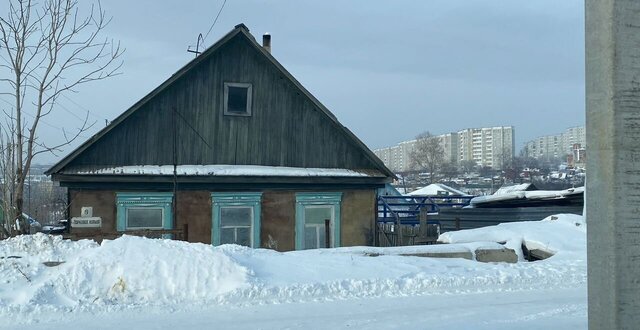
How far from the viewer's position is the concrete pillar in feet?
13.2

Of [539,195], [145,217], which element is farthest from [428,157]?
[145,217]

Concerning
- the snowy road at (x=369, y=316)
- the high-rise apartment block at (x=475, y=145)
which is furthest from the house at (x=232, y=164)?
the high-rise apartment block at (x=475, y=145)

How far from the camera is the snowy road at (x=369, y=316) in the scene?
720cm

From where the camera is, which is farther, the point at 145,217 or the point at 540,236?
the point at 145,217

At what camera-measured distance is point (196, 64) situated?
16.6 metres

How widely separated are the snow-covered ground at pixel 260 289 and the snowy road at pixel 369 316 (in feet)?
0.04

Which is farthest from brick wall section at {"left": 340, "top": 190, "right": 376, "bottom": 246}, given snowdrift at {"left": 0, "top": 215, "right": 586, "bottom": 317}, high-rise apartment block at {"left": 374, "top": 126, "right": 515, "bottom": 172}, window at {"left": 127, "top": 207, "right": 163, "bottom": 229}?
high-rise apartment block at {"left": 374, "top": 126, "right": 515, "bottom": 172}

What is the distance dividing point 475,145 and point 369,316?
11328 centimetres

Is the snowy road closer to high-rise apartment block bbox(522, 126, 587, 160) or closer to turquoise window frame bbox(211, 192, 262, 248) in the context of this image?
turquoise window frame bbox(211, 192, 262, 248)

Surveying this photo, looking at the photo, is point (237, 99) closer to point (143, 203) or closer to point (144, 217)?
point (143, 203)

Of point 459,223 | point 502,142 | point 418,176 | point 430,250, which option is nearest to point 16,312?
point 430,250

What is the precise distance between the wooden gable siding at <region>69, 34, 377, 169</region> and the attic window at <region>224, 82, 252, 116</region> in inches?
6.5

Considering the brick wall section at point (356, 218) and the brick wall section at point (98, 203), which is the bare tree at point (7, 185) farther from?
the brick wall section at point (356, 218)

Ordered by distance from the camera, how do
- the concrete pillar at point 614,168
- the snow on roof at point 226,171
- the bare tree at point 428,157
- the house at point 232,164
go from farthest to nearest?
the bare tree at point 428,157 < the house at point 232,164 < the snow on roof at point 226,171 < the concrete pillar at point 614,168
